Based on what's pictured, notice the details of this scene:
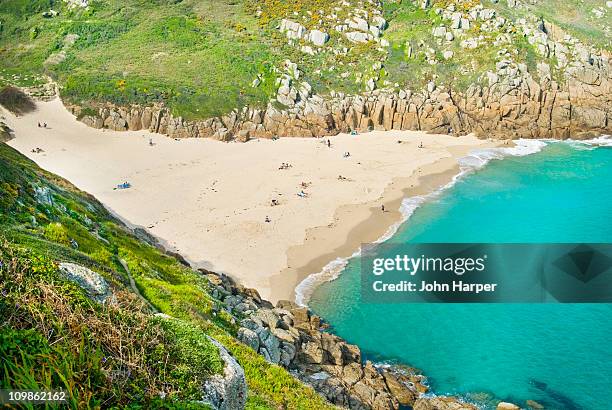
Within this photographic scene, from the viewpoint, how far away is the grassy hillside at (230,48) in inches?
3354

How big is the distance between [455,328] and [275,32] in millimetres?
81168

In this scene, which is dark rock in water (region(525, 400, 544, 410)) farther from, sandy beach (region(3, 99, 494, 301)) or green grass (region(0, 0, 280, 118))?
green grass (region(0, 0, 280, 118))

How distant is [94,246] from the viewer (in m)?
22.1

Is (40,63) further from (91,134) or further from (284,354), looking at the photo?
(284,354)

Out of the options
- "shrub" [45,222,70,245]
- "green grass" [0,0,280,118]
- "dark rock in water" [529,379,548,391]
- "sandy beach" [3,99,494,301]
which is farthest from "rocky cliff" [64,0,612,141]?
"shrub" [45,222,70,245]

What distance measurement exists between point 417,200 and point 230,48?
2258 inches

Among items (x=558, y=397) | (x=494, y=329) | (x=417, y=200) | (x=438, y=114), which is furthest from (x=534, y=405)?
(x=438, y=114)

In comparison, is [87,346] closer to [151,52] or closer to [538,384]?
[538,384]

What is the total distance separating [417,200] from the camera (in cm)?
5588

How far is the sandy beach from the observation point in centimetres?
4481

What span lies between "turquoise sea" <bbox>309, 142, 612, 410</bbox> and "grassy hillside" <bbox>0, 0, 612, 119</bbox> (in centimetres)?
4267

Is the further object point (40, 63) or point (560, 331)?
point (40, 63)

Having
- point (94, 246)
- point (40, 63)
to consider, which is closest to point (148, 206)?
point (94, 246)

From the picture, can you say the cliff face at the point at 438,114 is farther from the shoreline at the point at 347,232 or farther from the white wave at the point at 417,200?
the shoreline at the point at 347,232
